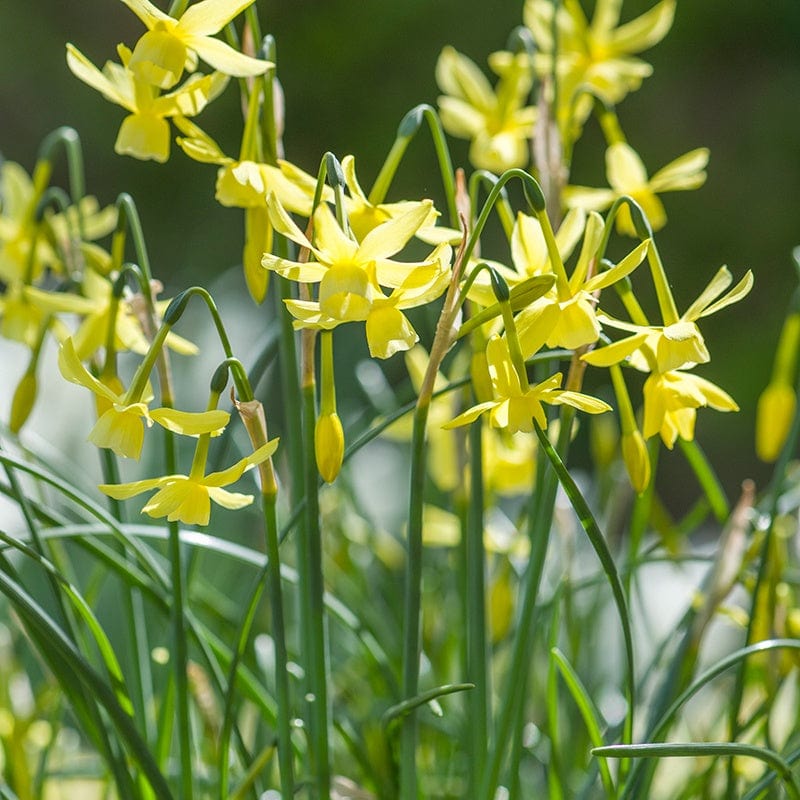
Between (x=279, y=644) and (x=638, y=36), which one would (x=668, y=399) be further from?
(x=638, y=36)

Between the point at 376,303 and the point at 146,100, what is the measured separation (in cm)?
16

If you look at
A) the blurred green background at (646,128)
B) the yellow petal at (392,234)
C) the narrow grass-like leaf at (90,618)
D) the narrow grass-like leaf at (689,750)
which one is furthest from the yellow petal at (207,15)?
the blurred green background at (646,128)

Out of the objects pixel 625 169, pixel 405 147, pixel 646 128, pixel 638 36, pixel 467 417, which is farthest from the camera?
pixel 646 128

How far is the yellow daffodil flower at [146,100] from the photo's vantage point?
474mm

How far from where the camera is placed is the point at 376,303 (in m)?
0.41

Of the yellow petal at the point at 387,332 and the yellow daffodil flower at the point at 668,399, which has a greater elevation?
the yellow petal at the point at 387,332

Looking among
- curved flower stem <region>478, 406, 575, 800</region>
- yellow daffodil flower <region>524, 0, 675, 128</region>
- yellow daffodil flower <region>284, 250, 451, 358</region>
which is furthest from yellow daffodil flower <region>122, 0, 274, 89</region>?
yellow daffodil flower <region>524, 0, 675, 128</region>

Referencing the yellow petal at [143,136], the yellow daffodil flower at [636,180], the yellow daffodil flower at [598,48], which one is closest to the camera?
the yellow petal at [143,136]

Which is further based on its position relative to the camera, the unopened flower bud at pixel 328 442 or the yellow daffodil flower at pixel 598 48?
the yellow daffodil flower at pixel 598 48

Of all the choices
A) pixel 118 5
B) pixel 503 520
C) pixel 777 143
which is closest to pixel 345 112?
pixel 118 5

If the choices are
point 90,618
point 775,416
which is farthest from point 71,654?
point 775,416

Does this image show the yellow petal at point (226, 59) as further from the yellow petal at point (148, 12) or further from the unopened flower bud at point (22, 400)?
the unopened flower bud at point (22, 400)

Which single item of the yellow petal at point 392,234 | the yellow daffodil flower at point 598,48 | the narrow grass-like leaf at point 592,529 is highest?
the yellow daffodil flower at point 598,48

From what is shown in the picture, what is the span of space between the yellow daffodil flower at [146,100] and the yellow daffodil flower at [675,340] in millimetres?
198
